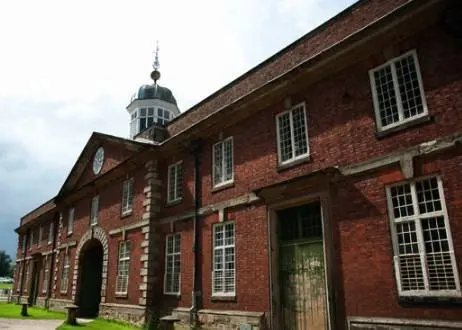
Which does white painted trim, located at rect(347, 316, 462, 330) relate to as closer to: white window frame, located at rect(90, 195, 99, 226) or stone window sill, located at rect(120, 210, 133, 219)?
stone window sill, located at rect(120, 210, 133, 219)

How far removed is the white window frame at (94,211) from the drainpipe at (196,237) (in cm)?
948

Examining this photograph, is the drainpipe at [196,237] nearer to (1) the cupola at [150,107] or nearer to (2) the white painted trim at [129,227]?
(2) the white painted trim at [129,227]

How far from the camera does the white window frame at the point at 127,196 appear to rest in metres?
20.0

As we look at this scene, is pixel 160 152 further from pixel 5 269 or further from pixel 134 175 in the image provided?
pixel 5 269

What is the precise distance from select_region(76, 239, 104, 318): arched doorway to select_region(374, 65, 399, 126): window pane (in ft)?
58.0

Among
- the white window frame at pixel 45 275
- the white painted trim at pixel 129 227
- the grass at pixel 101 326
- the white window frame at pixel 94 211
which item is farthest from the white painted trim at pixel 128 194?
the white window frame at pixel 45 275

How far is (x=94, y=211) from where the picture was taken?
23.7 meters

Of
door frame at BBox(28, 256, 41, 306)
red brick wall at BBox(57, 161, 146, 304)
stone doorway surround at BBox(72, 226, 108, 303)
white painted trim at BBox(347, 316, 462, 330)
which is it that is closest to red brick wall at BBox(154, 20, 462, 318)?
white painted trim at BBox(347, 316, 462, 330)

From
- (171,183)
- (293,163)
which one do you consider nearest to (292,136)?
(293,163)

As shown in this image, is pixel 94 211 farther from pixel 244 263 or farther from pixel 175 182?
pixel 244 263

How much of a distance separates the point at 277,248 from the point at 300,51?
605 cm

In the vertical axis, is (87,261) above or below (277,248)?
above

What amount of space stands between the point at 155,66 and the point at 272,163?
23467 mm

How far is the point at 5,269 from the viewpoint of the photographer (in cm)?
9744
